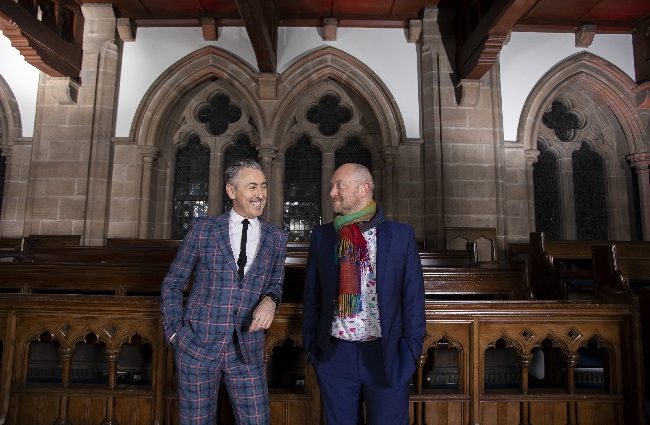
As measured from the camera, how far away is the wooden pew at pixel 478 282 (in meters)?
3.10

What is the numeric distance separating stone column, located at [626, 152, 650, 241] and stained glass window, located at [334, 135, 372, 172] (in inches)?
163

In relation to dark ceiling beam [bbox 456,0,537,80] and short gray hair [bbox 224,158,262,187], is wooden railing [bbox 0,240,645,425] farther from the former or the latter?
dark ceiling beam [bbox 456,0,537,80]

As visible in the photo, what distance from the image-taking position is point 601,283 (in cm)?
305

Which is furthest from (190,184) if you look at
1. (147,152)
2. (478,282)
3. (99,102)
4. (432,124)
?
(478,282)

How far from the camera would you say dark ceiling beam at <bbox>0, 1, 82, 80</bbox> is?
487 cm

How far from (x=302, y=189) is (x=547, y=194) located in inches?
158

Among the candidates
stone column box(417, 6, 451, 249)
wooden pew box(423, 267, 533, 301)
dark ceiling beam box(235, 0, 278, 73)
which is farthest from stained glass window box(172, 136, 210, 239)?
wooden pew box(423, 267, 533, 301)

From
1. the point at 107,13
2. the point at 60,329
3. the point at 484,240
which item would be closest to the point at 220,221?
the point at 60,329

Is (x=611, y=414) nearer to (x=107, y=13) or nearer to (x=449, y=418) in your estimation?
(x=449, y=418)

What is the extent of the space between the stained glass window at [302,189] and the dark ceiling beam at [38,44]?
3341 mm

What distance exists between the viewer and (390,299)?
156cm

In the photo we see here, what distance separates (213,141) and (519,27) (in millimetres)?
5106

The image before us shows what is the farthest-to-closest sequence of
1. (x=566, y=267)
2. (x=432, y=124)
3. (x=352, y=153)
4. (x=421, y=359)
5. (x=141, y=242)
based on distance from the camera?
(x=352, y=153) → (x=432, y=124) → (x=141, y=242) → (x=566, y=267) → (x=421, y=359)

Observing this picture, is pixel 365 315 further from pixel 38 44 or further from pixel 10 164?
pixel 10 164
